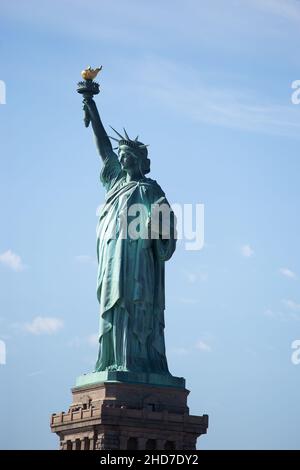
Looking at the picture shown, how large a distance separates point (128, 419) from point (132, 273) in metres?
5.83

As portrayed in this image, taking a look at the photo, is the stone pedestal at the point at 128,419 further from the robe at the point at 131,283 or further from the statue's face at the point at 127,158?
the statue's face at the point at 127,158

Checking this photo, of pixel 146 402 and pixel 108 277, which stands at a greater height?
pixel 108 277

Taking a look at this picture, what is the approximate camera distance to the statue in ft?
244

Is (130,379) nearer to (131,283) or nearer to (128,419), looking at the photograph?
(128,419)

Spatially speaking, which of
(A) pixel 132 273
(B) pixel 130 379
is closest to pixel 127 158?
(A) pixel 132 273

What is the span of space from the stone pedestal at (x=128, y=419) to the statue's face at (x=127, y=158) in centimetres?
853

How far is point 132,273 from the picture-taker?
7506 cm

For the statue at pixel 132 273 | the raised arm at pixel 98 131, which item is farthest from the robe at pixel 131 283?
the raised arm at pixel 98 131

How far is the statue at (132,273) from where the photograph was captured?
244 ft

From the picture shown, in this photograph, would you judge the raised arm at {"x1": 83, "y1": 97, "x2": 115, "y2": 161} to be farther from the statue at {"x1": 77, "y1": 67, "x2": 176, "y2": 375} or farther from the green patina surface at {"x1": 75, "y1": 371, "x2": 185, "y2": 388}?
the green patina surface at {"x1": 75, "y1": 371, "x2": 185, "y2": 388}
